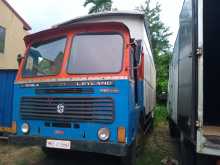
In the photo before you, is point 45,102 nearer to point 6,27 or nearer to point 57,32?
point 57,32

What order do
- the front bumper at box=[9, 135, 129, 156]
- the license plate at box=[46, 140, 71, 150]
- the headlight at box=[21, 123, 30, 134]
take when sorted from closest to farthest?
the front bumper at box=[9, 135, 129, 156] < the license plate at box=[46, 140, 71, 150] < the headlight at box=[21, 123, 30, 134]

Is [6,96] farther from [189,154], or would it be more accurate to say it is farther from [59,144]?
[189,154]

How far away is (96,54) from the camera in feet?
19.1

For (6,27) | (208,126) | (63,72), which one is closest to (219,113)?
(208,126)

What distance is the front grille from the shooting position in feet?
18.0

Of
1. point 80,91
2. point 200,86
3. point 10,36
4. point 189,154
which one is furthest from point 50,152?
point 10,36

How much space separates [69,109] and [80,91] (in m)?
0.38

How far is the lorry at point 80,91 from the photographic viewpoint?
17.9ft

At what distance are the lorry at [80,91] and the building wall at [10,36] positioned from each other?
14129mm

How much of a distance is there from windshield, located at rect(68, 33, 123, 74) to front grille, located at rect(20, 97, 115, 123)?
539 millimetres

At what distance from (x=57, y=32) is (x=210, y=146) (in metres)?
3.60

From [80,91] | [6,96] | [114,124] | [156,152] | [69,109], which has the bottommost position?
[156,152]

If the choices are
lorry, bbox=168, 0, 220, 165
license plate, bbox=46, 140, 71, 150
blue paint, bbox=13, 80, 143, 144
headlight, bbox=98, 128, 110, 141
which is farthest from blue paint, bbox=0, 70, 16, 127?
lorry, bbox=168, 0, 220, 165

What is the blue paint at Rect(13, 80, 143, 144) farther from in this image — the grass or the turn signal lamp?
the grass
